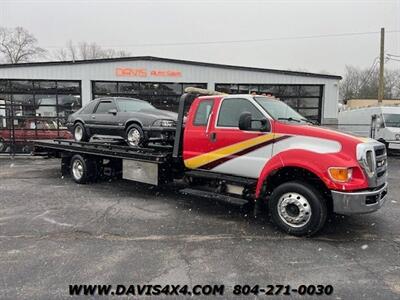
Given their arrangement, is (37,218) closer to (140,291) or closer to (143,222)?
(143,222)

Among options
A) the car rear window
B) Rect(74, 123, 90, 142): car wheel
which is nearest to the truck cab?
the car rear window

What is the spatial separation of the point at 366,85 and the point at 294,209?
60.5 meters

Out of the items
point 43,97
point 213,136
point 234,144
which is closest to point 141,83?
point 43,97

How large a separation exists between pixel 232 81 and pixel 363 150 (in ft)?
54.8

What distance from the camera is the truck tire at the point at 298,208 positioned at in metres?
5.34

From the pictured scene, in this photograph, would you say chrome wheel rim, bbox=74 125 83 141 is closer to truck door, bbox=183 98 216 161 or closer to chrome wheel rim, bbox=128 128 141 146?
chrome wheel rim, bbox=128 128 141 146

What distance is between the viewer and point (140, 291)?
3873 millimetres

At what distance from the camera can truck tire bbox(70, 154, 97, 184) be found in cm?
951

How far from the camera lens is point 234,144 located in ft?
20.6

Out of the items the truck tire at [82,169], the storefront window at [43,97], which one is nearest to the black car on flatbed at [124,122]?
the truck tire at [82,169]

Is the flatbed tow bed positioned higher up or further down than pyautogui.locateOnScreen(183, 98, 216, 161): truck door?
further down

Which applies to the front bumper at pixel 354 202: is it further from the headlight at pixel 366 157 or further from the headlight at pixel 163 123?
the headlight at pixel 163 123

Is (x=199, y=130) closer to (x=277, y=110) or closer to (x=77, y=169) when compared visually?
(x=277, y=110)

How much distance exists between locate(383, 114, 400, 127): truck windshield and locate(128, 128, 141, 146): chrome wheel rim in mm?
14487
